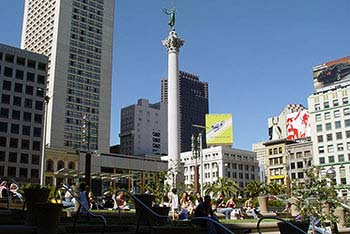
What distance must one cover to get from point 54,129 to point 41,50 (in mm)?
27500

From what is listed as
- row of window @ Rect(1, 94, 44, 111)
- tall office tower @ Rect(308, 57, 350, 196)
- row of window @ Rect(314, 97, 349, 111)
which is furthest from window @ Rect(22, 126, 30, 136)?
row of window @ Rect(314, 97, 349, 111)

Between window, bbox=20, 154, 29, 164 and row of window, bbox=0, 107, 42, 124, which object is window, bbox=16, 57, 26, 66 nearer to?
row of window, bbox=0, 107, 42, 124

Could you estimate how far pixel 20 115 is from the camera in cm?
9306

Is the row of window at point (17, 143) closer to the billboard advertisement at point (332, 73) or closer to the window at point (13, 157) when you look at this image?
the window at point (13, 157)

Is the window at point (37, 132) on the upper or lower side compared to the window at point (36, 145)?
upper

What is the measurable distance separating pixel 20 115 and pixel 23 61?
499 inches

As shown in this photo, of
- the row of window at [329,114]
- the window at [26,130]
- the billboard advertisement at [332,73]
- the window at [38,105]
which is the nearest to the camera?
the window at [26,130]

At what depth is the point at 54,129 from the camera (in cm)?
11469

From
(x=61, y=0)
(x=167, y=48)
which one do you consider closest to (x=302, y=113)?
(x=167, y=48)

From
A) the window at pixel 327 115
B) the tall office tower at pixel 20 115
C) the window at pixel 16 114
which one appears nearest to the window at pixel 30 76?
the tall office tower at pixel 20 115

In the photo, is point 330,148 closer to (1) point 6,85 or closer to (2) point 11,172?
(2) point 11,172

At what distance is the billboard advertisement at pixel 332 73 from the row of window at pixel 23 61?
234 ft

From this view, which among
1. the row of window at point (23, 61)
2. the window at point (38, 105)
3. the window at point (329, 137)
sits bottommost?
the window at point (329, 137)

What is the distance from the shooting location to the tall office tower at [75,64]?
117 metres
